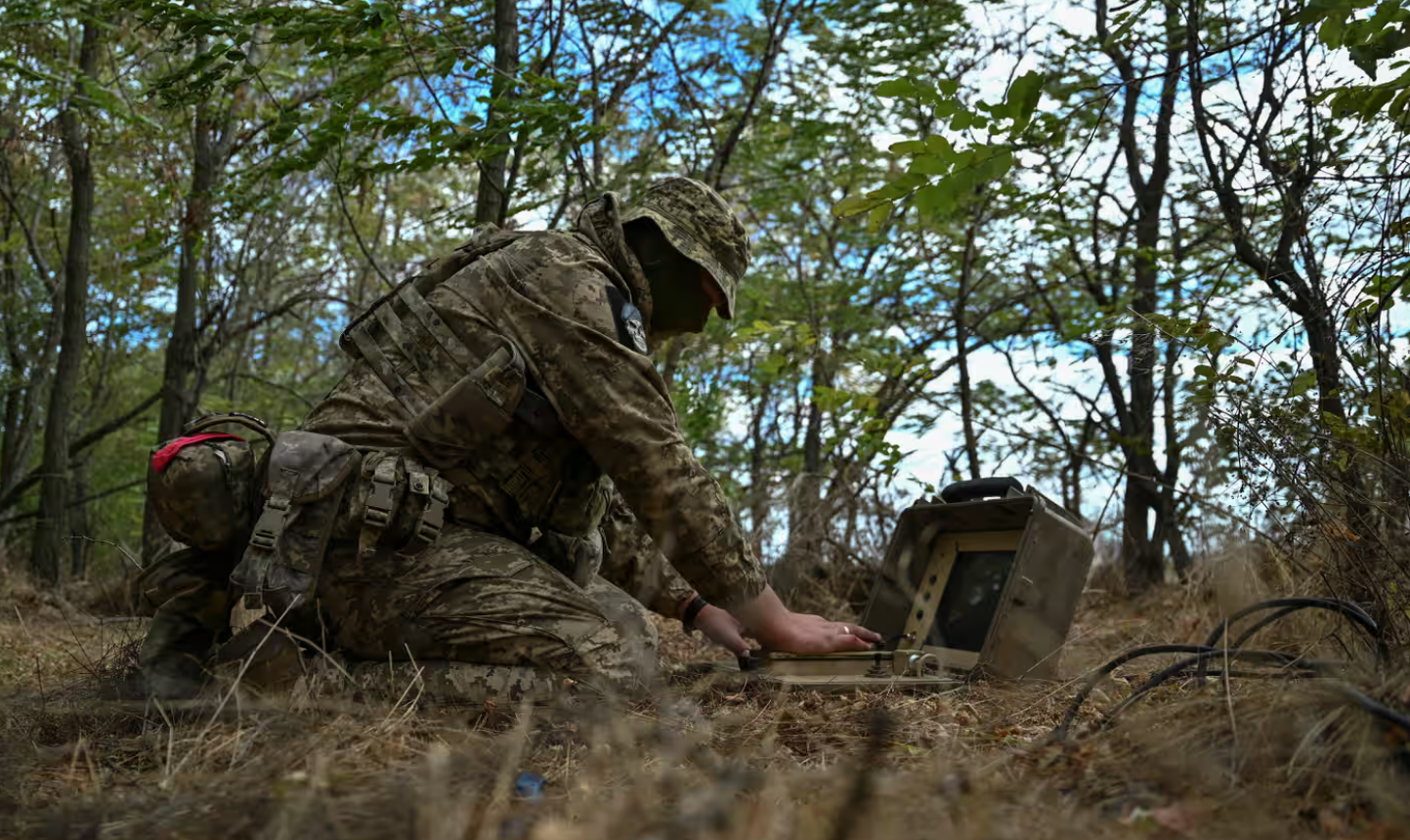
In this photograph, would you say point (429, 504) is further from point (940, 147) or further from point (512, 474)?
point (940, 147)

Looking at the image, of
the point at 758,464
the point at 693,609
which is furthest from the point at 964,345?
the point at 693,609

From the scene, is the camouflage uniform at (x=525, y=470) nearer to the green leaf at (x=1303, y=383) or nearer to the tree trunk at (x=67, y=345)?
the green leaf at (x=1303, y=383)

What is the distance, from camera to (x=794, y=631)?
2.96m

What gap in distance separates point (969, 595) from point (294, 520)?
215cm

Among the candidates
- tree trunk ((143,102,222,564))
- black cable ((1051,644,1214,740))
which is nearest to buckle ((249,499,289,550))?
black cable ((1051,644,1214,740))

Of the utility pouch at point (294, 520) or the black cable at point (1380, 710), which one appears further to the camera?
the utility pouch at point (294, 520)

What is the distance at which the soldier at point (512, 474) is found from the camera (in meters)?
2.65

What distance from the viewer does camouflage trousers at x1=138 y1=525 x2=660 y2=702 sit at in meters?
2.65

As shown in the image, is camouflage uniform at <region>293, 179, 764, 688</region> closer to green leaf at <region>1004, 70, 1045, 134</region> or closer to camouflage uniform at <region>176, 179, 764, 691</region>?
camouflage uniform at <region>176, 179, 764, 691</region>

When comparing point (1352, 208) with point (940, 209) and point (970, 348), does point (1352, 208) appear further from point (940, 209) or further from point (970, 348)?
point (970, 348)

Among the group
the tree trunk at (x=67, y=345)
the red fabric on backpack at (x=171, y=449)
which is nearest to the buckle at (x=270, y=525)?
the red fabric on backpack at (x=171, y=449)

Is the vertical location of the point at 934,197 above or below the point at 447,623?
above

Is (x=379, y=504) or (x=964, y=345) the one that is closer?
(x=379, y=504)

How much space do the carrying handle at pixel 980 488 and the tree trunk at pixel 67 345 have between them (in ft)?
20.6
